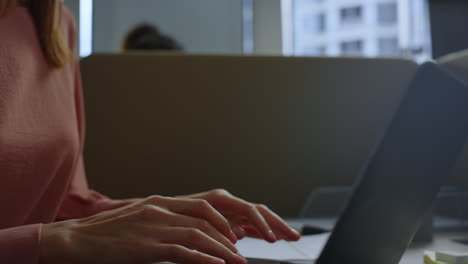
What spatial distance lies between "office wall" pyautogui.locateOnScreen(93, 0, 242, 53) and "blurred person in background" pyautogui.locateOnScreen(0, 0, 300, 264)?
2.13 meters

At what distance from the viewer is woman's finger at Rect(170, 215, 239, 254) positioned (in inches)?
17.6

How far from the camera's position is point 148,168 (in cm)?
106

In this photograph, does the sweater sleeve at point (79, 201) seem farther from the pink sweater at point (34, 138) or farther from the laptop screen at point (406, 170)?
the laptop screen at point (406, 170)

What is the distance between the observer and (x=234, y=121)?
108 centimetres

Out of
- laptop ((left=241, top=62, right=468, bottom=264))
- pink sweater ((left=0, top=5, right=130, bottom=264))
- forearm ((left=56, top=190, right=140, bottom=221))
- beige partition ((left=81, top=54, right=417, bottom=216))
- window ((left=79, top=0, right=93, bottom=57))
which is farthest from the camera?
window ((left=79, top=0, right=93, bottom=57))

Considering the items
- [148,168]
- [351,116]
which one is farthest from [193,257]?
[351,116]

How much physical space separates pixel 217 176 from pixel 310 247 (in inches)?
17.8

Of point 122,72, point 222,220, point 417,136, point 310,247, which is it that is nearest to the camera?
point 417,136

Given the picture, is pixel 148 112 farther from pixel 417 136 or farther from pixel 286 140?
pixel 417 136

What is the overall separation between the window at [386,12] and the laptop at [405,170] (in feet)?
9.83

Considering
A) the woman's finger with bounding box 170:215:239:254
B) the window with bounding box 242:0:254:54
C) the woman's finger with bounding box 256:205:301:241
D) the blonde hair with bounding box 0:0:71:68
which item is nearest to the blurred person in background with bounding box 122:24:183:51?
the window with bounding box 242:0:254:54

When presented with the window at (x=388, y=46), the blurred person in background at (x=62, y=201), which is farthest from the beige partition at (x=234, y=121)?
the window at (x=388, y=46)

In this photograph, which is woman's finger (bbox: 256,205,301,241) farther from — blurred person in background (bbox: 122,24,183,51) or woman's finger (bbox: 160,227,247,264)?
blurred person in background (bbox: 122,24,183,51)

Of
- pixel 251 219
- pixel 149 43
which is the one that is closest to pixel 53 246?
pixel 251 219
